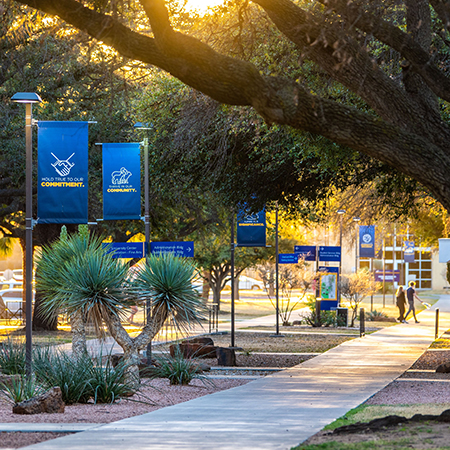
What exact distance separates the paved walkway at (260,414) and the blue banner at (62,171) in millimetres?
5621

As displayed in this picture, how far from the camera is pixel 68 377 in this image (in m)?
11.2

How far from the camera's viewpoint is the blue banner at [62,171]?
52.9 feet

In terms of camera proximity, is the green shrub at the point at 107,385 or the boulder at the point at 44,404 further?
the green shrub at the point at 107,385

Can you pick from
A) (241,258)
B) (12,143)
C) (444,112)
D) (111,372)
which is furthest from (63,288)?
(241,258)

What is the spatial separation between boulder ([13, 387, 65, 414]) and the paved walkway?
118 centimetres

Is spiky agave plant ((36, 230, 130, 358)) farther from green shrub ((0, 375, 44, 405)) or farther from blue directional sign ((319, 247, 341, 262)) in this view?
blue directional sign ((319, 247, 341, 262))

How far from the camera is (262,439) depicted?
7992 millimetres

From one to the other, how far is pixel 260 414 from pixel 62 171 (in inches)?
327

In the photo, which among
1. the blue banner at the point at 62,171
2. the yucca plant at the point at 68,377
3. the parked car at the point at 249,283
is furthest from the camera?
the parked car at the point at 249,283

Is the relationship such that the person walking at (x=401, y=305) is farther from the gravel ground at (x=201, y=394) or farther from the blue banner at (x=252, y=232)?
the gravel ground at (x=201, y=394)

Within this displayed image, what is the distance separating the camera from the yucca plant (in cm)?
1103

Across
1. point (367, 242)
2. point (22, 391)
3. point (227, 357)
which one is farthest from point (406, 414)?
point (367, 242)

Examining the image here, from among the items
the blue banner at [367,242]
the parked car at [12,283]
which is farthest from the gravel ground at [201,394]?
the parked car at [12,283]

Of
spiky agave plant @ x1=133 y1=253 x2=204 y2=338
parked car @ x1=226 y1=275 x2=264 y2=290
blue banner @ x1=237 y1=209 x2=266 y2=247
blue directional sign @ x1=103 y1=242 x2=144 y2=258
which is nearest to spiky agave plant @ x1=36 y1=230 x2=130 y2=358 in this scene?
spiky agave plant @ x1=133 y1=253 x2=204 y2=338
